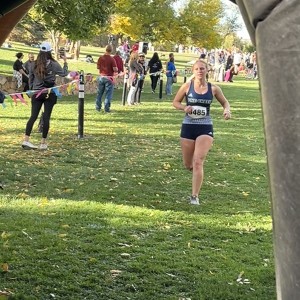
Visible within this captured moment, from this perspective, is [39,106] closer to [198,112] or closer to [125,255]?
[198,112]

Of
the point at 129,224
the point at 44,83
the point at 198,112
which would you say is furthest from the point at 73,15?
the point at 129,224

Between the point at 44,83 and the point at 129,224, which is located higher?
the point at 44,83

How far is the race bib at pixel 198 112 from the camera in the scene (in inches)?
302

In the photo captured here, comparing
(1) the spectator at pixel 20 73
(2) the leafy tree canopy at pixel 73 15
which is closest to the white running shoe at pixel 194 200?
(2) the leafy tree canopy at pixel 73 15

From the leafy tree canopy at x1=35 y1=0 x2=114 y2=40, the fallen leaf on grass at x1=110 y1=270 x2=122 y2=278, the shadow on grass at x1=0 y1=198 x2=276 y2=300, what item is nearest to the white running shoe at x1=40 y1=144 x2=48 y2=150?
the shadow on grass at x1=0 y1=198 x2=276 y2=300

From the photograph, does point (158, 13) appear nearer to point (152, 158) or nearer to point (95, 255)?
point (152, 158)

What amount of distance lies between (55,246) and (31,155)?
5.28 metres

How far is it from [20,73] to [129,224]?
60.0ft

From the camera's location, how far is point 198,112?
767 cm

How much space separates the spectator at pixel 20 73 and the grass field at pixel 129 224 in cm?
985

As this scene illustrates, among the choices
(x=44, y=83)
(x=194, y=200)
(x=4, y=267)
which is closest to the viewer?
(x=4, y=267)

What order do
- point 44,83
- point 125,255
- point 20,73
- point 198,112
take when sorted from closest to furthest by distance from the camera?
point 125,255
point 198,112
point 44,83
point 20,73

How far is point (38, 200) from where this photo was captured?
24.5 feet

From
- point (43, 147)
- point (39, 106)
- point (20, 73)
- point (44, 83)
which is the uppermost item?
point (20, 73)
